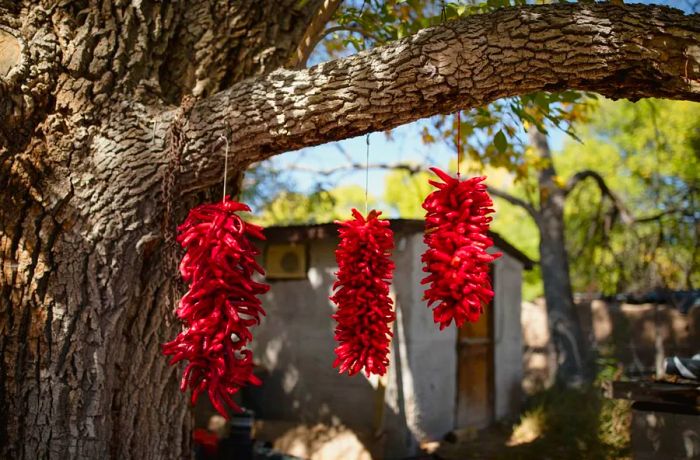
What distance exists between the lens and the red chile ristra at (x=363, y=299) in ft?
8.16

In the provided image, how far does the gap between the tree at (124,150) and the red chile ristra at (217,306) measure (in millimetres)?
560

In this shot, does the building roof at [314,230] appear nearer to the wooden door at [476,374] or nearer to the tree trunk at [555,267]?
the wooden door at [476,374]

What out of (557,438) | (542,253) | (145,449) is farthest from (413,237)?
(145,449)

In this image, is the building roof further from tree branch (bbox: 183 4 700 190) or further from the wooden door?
tree branch (bbox: 183 4 700 190)

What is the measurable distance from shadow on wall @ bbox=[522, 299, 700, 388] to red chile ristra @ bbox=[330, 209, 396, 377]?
8273mm

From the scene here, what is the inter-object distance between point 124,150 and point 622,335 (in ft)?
36.6

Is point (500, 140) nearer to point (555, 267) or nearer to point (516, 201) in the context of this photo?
point (516, 201)

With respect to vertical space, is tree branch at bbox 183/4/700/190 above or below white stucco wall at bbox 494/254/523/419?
above

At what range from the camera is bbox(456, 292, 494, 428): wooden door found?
27.2ft

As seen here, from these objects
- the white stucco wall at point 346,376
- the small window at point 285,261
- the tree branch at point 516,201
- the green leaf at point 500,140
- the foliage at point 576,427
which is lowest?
the foliage at point 576,427

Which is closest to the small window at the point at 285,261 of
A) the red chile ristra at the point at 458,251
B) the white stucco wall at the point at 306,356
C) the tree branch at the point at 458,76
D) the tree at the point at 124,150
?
the white stucco wall at the point at 306,356

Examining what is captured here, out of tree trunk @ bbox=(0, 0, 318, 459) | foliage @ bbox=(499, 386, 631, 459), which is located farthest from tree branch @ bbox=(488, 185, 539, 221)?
tree trunk @ bbox=(0, 0, 318, 459)

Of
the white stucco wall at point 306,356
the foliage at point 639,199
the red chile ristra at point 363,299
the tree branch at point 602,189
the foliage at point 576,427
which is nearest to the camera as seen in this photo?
the red chile ristra at point 363,299

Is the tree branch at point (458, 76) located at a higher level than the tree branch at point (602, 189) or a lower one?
lower
